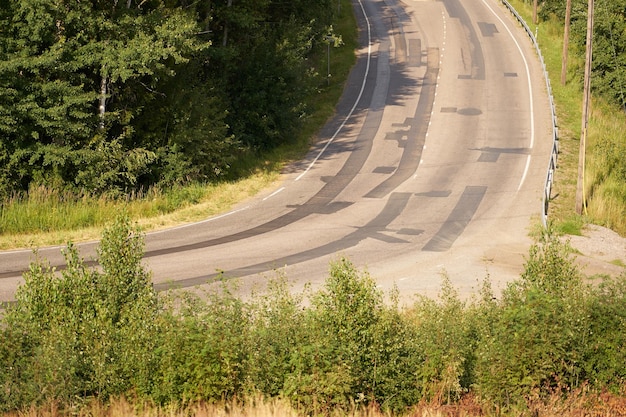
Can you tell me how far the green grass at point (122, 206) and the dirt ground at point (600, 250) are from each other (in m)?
11.5

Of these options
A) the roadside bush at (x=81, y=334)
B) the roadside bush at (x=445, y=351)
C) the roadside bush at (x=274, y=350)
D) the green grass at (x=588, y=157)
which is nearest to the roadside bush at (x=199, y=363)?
the roadside bush at (x=274, y=350)

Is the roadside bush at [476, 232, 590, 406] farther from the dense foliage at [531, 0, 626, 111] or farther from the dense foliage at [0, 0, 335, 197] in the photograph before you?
the dense foliage at [531, 0, 626, 111]

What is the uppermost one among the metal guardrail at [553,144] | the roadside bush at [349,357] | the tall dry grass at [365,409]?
the metal guardrail at [553,144]

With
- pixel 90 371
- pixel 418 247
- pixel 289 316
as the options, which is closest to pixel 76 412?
pixel 90 371

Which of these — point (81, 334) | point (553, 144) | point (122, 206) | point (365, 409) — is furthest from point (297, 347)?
point (553, 144)

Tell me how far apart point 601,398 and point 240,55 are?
26110mm

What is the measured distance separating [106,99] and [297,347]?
62.6ft

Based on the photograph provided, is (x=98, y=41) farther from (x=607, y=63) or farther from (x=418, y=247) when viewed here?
(x=607, y=63)

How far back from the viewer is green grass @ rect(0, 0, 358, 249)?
2580 centimetres

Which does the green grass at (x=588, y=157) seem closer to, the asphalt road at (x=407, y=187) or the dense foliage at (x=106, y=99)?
the asphalt road at (x=407, y=187)

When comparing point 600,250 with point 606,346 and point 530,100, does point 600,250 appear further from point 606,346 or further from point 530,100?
point 530,100

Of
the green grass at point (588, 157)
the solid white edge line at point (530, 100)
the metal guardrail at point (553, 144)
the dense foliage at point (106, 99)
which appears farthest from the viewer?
the solid white edge line at point (530, 100)

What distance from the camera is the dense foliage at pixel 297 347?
44.2 feet

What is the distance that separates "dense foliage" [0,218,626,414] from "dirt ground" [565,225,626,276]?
820 cm
